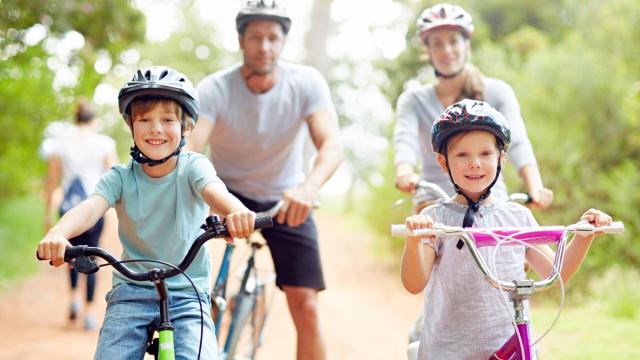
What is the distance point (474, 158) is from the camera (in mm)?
3699

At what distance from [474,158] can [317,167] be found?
1.40 metres

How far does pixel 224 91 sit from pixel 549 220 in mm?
8251

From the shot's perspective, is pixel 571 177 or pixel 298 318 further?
pixel 571 177

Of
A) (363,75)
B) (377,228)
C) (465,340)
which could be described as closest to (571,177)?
(377,228)

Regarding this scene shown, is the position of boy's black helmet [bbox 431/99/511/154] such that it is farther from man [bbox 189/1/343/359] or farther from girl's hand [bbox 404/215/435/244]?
man [bbox 189/1/343/359]

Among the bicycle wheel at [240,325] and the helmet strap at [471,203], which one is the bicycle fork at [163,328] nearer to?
the helmet strap at [471,203]

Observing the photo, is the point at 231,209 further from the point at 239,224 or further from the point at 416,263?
the point at 416,263

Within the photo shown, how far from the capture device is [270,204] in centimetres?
537

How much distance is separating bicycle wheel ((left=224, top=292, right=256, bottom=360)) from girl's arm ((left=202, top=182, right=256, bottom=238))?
6.41ft

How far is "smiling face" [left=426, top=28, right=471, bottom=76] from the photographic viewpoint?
5230 millimetres

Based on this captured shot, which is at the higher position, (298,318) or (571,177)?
(571,177)

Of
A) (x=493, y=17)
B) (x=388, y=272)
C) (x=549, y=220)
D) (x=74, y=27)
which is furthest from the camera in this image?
(x=493, y=17)

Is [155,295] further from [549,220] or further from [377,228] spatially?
[377,228]

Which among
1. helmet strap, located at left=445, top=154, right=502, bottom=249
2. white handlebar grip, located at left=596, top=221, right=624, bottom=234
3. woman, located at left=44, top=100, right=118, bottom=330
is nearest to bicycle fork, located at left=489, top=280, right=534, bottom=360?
white handlebar grip, located at left=596, top=221, right=624, bottom=234
